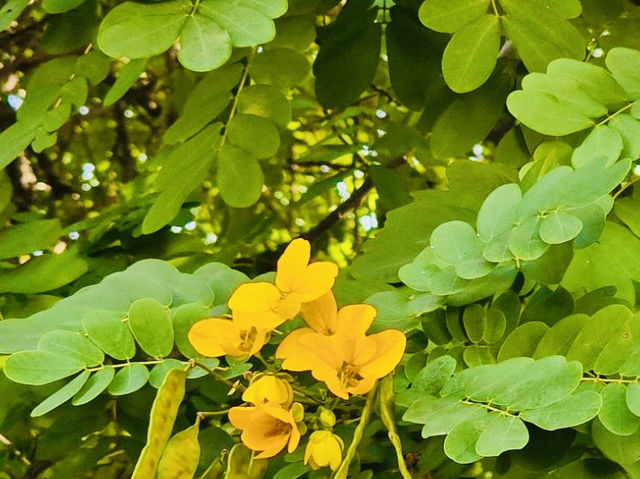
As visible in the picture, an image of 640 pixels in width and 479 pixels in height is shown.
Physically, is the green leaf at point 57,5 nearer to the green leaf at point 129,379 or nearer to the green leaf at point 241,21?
the green leaf at point 241,21

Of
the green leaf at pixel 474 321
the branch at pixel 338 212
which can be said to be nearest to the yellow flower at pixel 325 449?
the green leaf at pixel 474 321

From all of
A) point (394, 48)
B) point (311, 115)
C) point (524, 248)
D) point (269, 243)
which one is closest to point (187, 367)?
point (524, 248)

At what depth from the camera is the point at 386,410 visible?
445mm

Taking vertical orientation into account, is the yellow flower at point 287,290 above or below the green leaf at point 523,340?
above

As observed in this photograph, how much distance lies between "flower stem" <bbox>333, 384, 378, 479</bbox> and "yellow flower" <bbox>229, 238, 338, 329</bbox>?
2.5 inches

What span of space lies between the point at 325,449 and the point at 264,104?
0.44 metres

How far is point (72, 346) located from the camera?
0.49 meters

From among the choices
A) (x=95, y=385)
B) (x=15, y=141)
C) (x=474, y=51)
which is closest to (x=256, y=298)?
(x=95, y=385)

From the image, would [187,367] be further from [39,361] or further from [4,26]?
[4,26]

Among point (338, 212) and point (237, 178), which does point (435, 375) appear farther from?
point (338, 212)

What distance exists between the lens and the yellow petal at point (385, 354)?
44 cm

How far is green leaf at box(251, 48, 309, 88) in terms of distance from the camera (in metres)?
0.82

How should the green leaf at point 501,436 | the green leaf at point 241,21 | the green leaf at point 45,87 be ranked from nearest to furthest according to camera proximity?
the green leaf at point 501,436 < the green leaf at point 241,21 < the green leaf at point 45,87

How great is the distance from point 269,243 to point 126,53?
75cm
